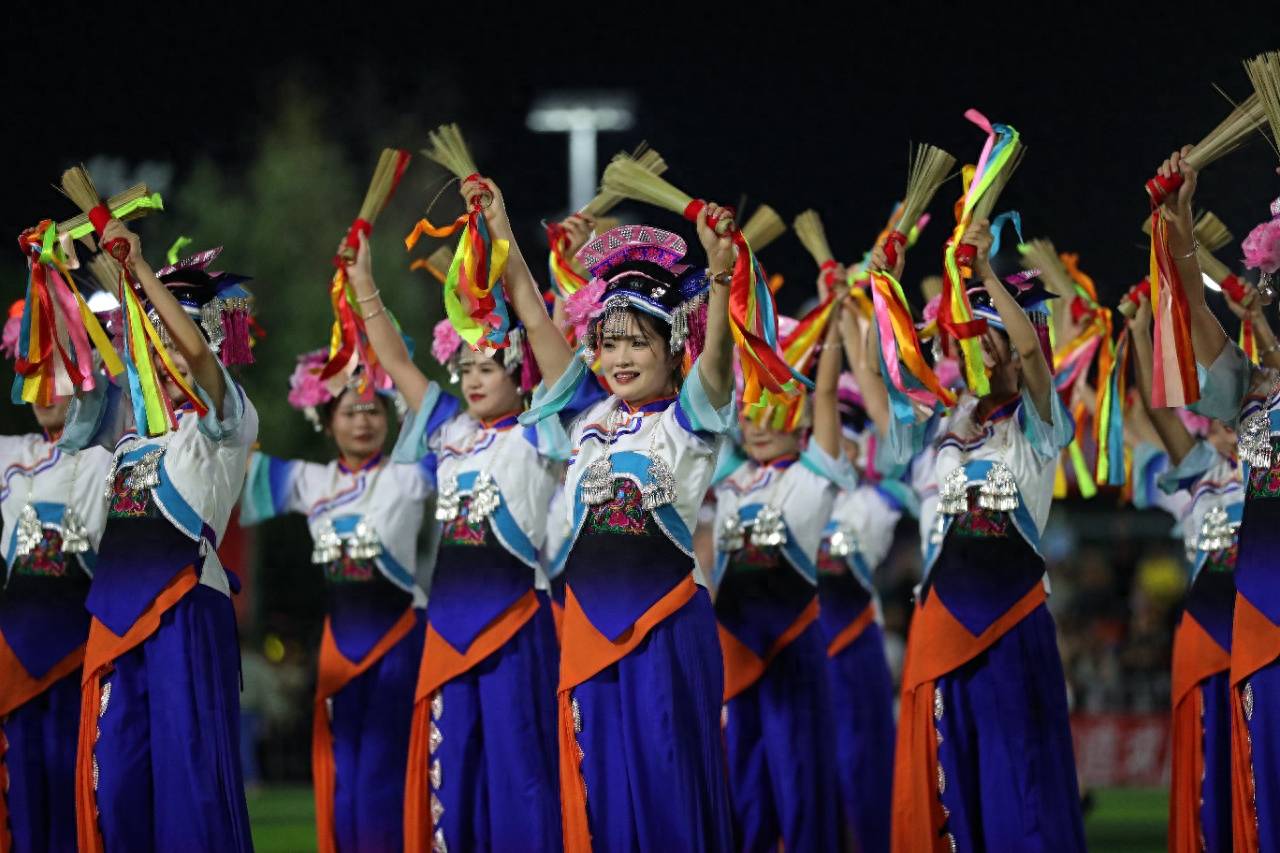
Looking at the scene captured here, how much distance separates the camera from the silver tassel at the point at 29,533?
506 centimetres

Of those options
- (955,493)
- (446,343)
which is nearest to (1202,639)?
(955,493)

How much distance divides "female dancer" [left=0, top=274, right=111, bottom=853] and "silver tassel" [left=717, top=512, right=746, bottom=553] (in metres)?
1.93

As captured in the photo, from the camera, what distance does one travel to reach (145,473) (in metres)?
4.64

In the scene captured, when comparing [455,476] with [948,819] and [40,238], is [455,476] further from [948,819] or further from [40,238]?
[948,819]

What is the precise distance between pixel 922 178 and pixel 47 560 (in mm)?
2695

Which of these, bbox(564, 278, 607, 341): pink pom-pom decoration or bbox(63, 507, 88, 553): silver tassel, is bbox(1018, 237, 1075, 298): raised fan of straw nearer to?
bbox(564, 278, 607, 341): pink pom-pom decoration

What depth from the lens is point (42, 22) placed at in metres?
7.64

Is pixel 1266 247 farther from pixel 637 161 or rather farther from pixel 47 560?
pixel 47 560

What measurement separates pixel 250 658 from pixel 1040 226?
6.37 meters

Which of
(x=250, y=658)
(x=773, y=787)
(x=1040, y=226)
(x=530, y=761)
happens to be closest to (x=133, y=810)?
(x=530, y=761)

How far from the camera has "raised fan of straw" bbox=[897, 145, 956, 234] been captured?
4941mm

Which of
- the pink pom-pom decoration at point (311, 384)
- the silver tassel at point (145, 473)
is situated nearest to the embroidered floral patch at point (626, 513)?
the silver tassel at point (145, 473)

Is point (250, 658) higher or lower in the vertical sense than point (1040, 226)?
lower

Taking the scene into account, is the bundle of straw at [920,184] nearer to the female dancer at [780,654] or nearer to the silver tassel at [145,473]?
the female dancer at [780,654]
